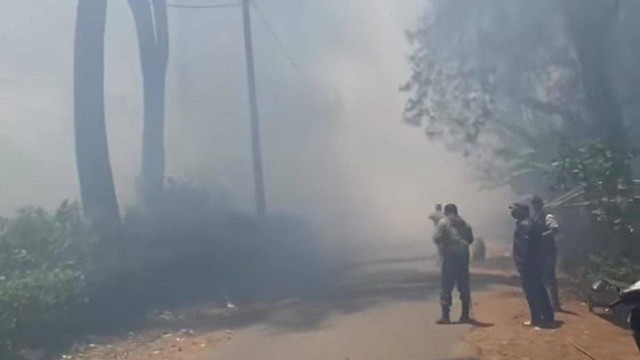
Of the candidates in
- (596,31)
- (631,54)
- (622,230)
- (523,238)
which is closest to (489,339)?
(523,238)

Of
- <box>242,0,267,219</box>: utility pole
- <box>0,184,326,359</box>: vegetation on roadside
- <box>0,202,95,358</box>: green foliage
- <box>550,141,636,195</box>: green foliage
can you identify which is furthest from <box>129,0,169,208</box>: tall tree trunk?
<box>550,141,636,195</box>: green foliage

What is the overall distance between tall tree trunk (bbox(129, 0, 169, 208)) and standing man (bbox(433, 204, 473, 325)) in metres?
14.0

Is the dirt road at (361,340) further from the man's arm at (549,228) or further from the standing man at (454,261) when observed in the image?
the man's arm at (549,228)

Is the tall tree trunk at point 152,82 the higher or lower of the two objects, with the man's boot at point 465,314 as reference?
higher

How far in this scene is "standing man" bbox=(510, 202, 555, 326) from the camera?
1359cm

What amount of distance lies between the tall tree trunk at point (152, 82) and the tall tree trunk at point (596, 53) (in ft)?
32.2

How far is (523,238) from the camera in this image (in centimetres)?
1386

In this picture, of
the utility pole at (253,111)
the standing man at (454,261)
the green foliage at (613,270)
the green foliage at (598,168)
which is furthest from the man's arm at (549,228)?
the utility pole at (253,111)

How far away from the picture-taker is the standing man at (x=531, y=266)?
13.6 m

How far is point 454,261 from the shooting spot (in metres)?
14.4

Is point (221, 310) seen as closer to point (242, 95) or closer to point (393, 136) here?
point (242, 95)

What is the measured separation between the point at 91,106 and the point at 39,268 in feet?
19.4

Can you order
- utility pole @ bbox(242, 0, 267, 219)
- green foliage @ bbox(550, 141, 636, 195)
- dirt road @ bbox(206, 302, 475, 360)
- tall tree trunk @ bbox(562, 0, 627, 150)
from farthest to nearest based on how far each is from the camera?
utility pole @ bbox(242, 0, 267, 219) < tall tree trunk @ bbox(562, 0, 627, 150) < green foliage @ bbox(550, 141, 636, 195) < dirt road @ bbox(206, 302, 475, 360)

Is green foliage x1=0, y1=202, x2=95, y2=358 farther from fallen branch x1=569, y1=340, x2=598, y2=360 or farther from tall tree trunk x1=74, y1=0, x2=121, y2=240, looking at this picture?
fallen branch x1=569, y1=340, x2=598, y2=360
